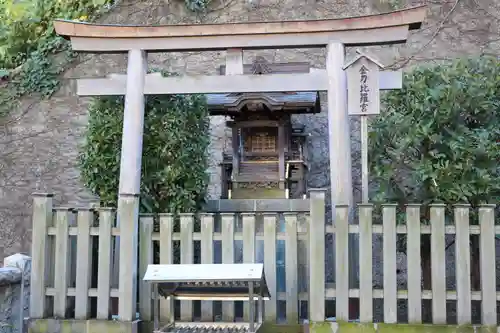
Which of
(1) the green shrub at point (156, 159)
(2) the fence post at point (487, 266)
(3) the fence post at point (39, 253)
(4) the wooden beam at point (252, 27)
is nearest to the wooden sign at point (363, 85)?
(4) the wooden beam at point (252, 27)

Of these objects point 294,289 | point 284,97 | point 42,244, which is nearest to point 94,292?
point 42,244

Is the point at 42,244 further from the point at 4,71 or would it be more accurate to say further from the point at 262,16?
the point at 262,16

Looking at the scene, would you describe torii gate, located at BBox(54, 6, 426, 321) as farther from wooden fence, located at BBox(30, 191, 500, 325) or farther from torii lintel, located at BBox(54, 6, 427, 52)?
wooden fence, located at BBox(30, 191, 500, 325)

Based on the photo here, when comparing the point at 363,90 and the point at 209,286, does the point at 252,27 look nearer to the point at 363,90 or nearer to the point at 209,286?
the point at 363,90

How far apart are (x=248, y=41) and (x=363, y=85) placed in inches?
57.3

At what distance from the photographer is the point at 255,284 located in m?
4.96

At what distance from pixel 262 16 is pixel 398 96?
658cm

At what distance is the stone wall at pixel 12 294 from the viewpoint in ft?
15.7

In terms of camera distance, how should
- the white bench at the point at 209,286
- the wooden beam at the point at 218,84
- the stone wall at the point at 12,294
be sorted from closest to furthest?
the white bench at the point at 209,286 → the stone wall at the point at 12,294 → the wooden beam at the point at 218,84

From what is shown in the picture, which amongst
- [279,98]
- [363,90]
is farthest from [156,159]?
[363,90]

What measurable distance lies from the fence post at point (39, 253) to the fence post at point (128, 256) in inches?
33.6

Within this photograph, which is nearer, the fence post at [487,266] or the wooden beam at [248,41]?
the fence post at [487,266]

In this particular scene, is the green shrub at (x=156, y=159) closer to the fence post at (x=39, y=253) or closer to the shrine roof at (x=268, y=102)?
the fence post at (x=39, y=253)

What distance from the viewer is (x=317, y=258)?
5.20 m
